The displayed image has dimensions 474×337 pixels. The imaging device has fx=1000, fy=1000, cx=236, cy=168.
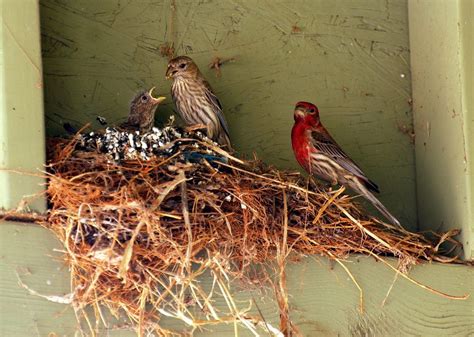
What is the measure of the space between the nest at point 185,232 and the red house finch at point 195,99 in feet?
1.90

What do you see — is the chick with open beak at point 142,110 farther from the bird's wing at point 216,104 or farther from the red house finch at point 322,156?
the red house finch at point 322,156

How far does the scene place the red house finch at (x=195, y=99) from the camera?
4922 millimetres

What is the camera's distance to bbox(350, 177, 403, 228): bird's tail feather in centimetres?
489

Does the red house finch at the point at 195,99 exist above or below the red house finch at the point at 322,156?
above

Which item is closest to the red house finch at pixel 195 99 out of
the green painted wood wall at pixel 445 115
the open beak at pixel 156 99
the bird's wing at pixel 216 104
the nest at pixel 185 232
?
the bird's wing at pixel 216 104

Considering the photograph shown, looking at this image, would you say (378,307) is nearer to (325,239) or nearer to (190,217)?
(325,239)

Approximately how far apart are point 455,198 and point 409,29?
3.76 feet

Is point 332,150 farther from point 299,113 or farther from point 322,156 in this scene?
point 299,113

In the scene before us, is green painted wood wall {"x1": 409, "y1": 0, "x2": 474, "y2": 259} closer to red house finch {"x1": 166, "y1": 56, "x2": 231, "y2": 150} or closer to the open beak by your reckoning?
red house finch {"x1": 166, "y1": 56, "x2": 231, "y2": 150}

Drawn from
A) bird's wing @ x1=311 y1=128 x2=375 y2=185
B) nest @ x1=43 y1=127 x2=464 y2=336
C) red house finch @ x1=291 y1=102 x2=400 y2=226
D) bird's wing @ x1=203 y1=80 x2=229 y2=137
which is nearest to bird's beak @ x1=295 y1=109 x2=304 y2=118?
red house finch @ x1=291 y1=102 x2=400 y2=226

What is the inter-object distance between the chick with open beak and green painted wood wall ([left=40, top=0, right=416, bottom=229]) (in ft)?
0.19

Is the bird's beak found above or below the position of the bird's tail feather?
above

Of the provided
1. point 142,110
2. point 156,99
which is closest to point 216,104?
point 156,99

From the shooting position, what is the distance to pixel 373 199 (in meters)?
4.95
